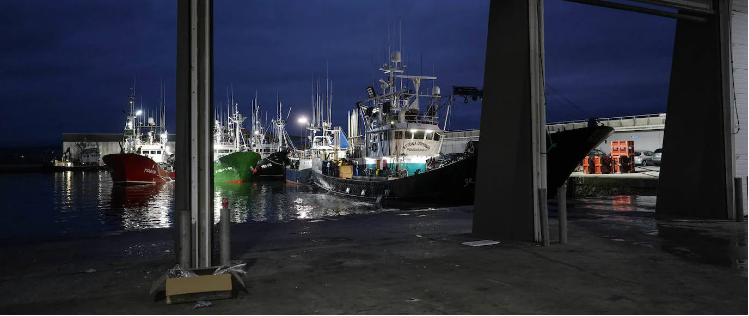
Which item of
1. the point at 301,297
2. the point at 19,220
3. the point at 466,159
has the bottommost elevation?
the point at 19,220

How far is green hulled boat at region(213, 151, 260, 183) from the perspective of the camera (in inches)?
2050

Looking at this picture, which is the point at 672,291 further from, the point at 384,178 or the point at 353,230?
the point at 384,178

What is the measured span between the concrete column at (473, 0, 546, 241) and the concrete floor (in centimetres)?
53

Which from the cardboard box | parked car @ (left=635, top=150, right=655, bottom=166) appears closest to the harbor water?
the cardboard box

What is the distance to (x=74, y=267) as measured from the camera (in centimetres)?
579

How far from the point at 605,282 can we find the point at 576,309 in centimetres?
109

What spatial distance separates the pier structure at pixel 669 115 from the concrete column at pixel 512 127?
2cm

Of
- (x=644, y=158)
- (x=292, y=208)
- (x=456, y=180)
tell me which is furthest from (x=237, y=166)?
(x=644, y=158)

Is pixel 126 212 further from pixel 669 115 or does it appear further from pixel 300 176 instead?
pixel 669 115

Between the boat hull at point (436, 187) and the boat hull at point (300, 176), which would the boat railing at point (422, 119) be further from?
the boat hull at point (300, 176)

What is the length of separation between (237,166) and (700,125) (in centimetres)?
4817

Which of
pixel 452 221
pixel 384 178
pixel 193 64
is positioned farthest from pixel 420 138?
pixel 193 64

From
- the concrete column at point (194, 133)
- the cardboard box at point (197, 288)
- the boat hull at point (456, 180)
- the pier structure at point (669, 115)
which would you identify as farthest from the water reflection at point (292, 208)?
the cardboard box at point (197, 288)

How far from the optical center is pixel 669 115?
10.1 metres
